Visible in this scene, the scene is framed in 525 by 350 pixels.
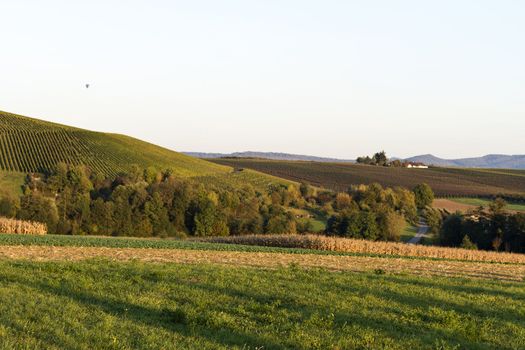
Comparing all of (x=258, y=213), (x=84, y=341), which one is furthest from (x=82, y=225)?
(x=84, y=341)

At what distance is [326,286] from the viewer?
21938 millimetres

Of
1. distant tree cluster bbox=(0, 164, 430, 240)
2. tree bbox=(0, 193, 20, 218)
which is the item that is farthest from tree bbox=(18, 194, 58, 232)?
tree bbox=(0, 193, 20, 218)

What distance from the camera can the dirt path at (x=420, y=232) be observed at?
298 feet

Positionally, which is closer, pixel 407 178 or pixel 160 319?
pixel 160 319

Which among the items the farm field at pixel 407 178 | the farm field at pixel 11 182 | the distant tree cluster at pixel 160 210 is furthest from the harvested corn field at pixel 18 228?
the farm field at pixel 407 178

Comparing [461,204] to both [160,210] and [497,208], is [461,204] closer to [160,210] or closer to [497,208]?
[497,208]

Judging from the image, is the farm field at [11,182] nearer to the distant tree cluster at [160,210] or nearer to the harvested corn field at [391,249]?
the distant tree cluster at [160,210]

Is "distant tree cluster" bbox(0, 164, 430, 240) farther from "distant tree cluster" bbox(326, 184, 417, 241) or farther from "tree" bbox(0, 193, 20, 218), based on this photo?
"distant tree cluster" bbox(326, 184, 417, 241)

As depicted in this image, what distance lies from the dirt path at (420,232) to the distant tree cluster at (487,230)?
4.43 meters

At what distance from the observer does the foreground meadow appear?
13109 mm

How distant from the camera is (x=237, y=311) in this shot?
16094 millimetres

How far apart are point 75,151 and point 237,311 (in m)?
112

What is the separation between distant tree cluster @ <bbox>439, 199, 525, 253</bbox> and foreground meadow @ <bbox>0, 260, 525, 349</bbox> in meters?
61.6

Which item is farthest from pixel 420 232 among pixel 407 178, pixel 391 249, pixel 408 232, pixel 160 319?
pixel 160 319
